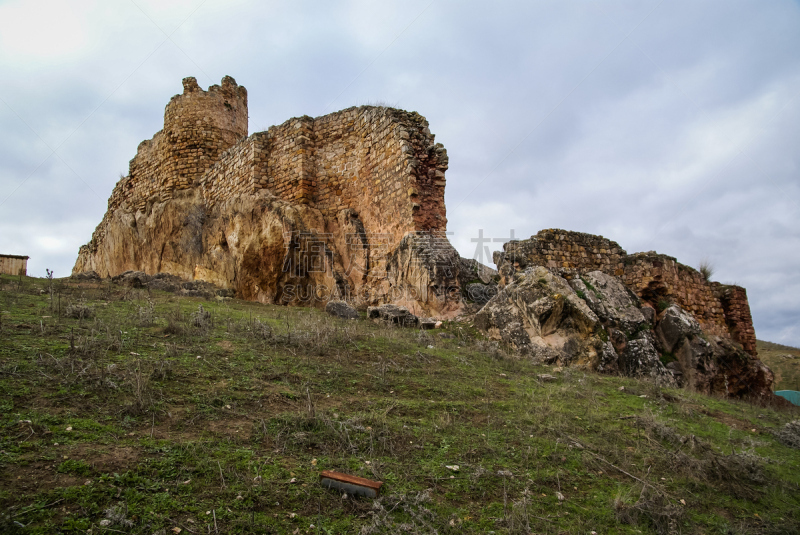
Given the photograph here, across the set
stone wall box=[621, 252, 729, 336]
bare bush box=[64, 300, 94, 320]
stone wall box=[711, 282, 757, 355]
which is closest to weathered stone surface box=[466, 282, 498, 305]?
stone wall box=[621, 252, 729, 336]

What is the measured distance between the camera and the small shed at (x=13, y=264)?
530 inches

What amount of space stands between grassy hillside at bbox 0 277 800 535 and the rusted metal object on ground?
0.17 ft

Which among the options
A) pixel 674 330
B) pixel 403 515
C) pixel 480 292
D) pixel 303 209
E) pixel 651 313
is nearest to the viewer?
pixel 403 515

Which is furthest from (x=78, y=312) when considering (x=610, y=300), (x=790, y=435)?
(x=610, y=300)

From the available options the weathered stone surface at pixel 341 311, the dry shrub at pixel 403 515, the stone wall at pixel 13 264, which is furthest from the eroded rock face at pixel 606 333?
the stone wall at pixel 13 264

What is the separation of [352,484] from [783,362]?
23137 mm

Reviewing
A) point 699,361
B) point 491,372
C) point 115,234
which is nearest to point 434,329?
point 491,372

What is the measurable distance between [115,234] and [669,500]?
18619mm

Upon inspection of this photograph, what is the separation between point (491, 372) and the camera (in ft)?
21.6

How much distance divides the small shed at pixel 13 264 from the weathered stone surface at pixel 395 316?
35.2 ft

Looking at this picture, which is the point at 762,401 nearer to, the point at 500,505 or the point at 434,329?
the point at 434,329

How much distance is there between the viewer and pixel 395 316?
8.99 meters

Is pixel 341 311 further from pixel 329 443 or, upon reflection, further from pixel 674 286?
A: pixel 674 286

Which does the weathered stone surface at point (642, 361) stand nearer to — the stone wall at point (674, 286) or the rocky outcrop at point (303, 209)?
the rocky outcrop at point (303, 209)
